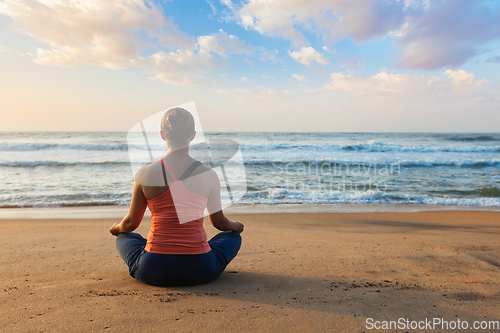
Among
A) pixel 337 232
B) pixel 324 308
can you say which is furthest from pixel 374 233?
pixel 324 308

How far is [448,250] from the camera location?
3.66 meters

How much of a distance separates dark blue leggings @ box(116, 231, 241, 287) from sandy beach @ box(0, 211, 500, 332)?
3.3 inches

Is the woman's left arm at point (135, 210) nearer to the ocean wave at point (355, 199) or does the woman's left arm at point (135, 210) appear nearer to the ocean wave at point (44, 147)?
the ocean wave at point (355, 199)

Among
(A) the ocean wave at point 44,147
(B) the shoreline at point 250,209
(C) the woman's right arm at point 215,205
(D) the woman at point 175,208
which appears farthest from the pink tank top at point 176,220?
(A) the ocean wave at point 44,147

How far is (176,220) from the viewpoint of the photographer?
2133 millimetres

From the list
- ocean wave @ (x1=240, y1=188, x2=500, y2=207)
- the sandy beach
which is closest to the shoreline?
ocean wave @ (x1=240, y1=188, x2=500, y2=207)

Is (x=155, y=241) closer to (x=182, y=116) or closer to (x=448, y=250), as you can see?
(x=182, y=116)

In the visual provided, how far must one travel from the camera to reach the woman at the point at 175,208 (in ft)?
6.91

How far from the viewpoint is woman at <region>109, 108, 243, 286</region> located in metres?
2.11

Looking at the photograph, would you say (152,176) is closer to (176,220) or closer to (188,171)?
(188,171)

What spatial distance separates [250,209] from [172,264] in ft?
14.9

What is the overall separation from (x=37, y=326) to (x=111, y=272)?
112 centimetres

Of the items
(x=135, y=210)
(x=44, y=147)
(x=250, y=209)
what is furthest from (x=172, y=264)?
(x=44, y=147)

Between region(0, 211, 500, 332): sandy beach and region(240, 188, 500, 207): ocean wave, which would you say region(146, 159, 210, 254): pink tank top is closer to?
region(0, 211, 500, 332): sandy beach
